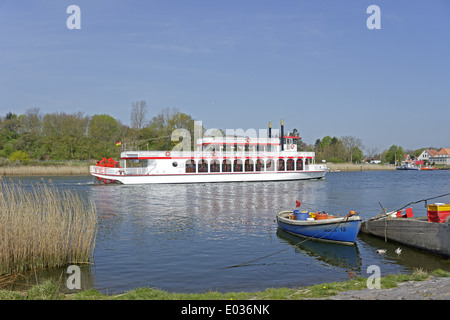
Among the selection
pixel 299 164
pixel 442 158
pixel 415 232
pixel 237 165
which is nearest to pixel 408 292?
pixel 415 232

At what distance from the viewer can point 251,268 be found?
12742mm

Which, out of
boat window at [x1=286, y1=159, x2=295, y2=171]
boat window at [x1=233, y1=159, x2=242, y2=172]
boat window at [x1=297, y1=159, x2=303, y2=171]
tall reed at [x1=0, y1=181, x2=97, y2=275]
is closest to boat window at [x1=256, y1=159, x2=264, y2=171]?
boat window at [x1=233, y1=159, x2=242, y2=172]

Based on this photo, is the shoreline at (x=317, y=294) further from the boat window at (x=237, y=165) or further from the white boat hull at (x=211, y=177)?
the boat window at (x=237, y=165)

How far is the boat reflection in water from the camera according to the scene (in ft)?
43.7

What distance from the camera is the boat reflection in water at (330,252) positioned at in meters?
13.3

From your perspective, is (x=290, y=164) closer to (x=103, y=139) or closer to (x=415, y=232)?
(x=415, y=232)

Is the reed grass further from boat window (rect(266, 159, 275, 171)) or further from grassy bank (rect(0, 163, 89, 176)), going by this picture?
boat window (rect(266, 159, 275, 171))

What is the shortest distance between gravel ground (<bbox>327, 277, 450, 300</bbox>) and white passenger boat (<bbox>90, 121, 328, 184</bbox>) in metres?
39.4

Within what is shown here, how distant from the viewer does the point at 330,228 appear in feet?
51.6

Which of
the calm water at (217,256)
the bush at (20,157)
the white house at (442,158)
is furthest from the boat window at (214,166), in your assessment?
the white house at (442,158)

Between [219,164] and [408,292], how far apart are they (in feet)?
149
